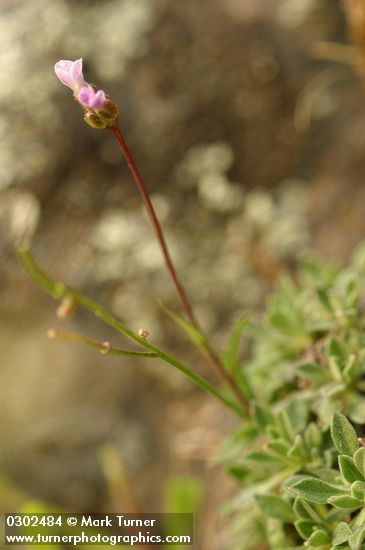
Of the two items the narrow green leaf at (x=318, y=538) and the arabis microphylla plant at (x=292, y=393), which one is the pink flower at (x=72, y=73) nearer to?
the arabis microphylla plant at (x=292, y=393)

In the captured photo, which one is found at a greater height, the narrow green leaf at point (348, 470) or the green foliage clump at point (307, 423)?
the green foliage clump at point (307, 423)

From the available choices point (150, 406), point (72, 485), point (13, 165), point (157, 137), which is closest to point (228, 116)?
point (157, 137)

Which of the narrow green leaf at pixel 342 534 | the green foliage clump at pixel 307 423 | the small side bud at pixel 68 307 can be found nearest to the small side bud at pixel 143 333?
the small side bud at pixel 68 307

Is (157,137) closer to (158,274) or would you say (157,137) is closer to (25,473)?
(158,274)

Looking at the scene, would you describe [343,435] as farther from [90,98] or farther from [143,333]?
[90,98]

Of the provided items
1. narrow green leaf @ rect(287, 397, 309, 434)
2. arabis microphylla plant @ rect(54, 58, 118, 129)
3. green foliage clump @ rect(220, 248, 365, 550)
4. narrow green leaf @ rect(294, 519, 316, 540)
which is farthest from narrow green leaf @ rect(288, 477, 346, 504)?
arabis microphylla plant @ rect(54, 58, 118, 129)

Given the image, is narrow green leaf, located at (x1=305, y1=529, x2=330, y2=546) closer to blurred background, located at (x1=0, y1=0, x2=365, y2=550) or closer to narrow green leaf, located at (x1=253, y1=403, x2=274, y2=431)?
narrow green leaf, located at (x1=253, y1=403, x2=274, y2=431)
